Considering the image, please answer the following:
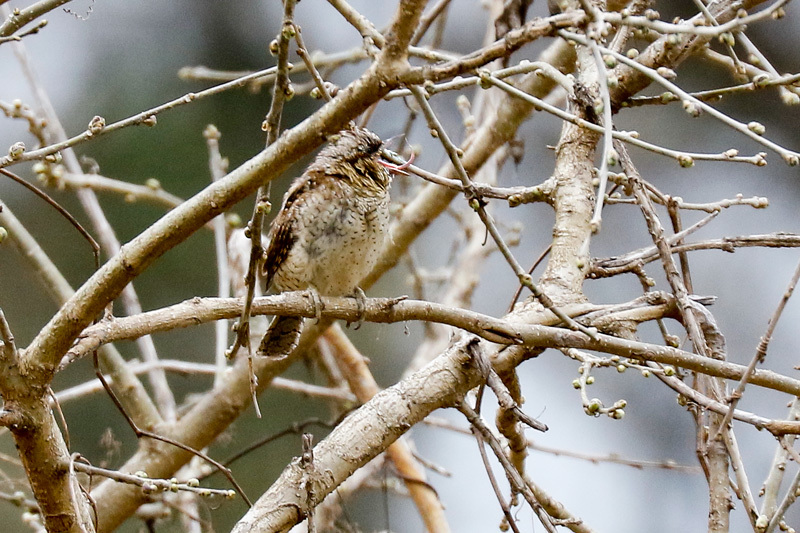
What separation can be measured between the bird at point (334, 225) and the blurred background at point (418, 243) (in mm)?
2295

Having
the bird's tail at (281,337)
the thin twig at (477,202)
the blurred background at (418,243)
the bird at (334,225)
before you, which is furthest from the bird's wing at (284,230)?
the blurred background at (418,243)

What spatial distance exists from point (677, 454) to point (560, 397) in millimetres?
814

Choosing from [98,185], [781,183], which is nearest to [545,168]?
[781,183]

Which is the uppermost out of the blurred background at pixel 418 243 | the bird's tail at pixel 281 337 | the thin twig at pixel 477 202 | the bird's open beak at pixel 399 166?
the blurred background at pixel 418 243

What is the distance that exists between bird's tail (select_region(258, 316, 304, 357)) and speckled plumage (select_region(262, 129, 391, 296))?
4.7 inches

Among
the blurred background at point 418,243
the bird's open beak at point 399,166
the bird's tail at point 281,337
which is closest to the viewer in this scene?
the bird's open beak at point 399,166

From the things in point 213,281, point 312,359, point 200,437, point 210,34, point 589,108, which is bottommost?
point 200,437

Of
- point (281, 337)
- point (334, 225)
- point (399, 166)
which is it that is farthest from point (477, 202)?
point (281, 337)

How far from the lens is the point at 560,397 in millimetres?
5973

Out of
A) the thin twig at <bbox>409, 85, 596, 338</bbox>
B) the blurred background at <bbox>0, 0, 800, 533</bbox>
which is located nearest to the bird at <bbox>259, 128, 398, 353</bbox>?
the thin twig at <bbox>409, 85, 596, 338</bbox>

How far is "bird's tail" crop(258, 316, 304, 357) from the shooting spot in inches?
110

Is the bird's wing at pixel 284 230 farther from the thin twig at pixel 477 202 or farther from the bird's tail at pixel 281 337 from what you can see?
the thin twig at pixel 477 202

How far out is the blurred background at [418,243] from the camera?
5406 mm

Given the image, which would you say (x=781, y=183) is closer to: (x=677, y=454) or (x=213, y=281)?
(x=677, y=454)
